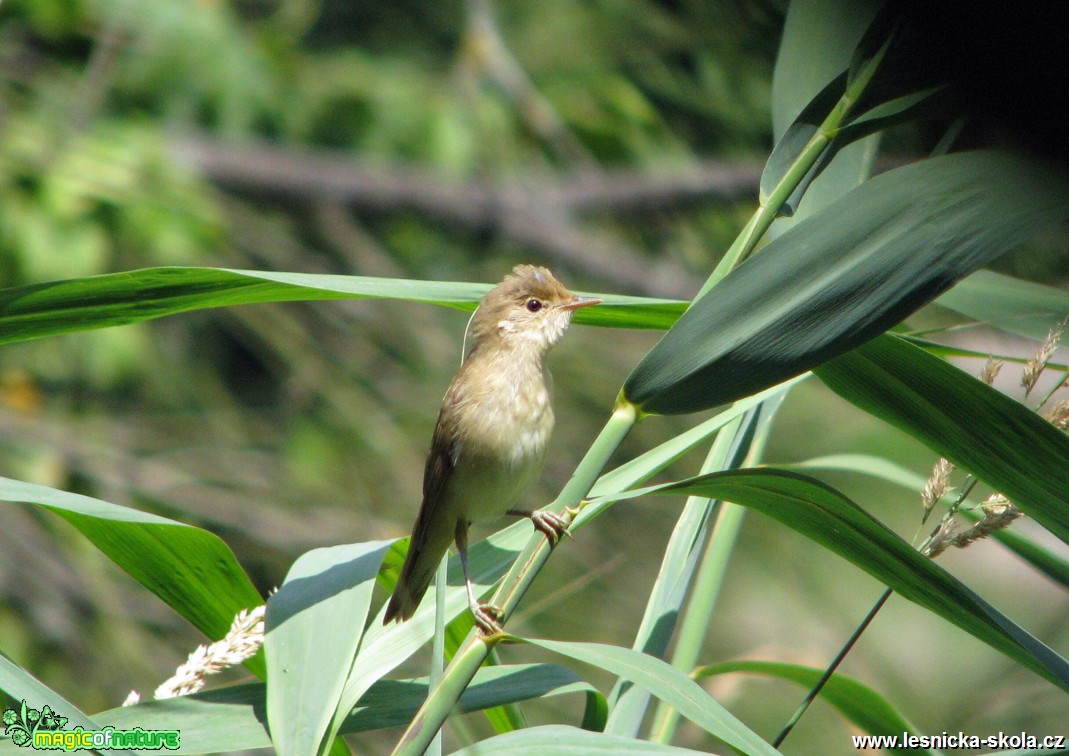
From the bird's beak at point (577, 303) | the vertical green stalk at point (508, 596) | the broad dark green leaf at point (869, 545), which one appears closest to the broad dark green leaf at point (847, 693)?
the broad dark green leaf at point (869, 545)

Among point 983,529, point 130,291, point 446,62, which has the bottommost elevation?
point 983,529

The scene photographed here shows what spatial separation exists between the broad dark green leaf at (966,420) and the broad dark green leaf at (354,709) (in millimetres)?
552

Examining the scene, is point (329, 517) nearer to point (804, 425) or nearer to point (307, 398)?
point (307, 398)

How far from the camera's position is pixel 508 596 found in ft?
3.83

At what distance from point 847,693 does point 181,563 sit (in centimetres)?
110

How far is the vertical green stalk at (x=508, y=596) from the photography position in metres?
1.09

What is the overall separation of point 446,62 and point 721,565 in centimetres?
583

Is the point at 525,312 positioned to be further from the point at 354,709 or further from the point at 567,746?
the point at 567,746

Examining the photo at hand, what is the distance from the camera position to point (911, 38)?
3.77ft

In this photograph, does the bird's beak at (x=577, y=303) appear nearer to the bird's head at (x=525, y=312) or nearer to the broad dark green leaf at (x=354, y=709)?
the bird's head at (x=525, y=312)

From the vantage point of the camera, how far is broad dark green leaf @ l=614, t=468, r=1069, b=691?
1111mm

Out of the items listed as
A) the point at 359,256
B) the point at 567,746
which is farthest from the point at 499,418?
the point at 359,256

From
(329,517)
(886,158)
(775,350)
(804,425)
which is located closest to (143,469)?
(329,517)

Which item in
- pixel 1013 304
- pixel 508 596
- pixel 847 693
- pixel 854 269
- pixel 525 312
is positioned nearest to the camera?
pixel 854 269
